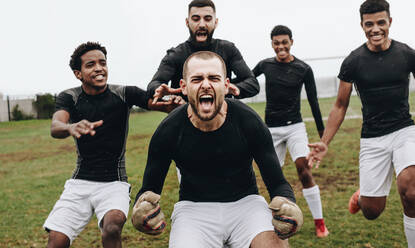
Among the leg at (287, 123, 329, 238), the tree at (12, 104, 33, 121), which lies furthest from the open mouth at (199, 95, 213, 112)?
the tree at (12, 104, 33, 121)

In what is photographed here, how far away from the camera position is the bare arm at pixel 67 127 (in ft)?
11.9

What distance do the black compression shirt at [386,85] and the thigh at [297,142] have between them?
165 centimetres

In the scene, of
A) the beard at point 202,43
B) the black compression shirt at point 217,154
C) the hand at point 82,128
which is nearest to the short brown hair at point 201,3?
the beard at point 202,43

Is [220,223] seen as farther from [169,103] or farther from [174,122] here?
[169,103]

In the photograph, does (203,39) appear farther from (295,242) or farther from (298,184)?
(298,184)

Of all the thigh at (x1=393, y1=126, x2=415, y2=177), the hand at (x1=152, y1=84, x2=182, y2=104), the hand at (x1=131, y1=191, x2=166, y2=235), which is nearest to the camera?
the hand at (x1=131, y1=191, x2=166, y2=235)

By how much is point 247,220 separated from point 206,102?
0.98m

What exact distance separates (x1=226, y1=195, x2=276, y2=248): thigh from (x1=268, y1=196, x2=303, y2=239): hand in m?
0.23

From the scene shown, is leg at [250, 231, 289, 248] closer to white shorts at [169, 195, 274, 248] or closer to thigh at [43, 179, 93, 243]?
white shorts at [169, 195, 274, 248]

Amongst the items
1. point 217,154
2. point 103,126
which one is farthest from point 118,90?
point 217,154

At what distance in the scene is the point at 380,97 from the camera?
189 inches

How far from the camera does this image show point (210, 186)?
11.3 ft

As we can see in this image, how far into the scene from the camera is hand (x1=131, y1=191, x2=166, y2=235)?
9.77ft

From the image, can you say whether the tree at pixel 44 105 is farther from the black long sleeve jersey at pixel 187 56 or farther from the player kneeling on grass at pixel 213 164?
the player kneeling on grass at pixel 213 164
